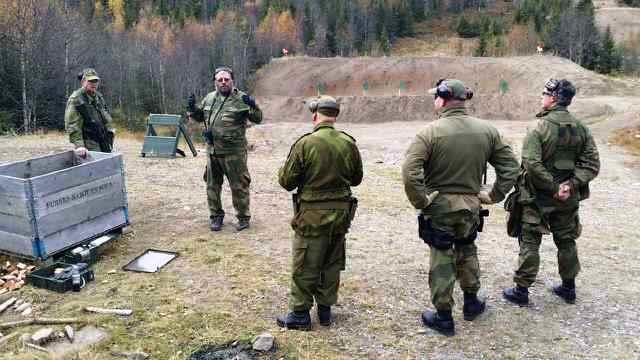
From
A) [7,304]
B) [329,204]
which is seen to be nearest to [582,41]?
[329,204]

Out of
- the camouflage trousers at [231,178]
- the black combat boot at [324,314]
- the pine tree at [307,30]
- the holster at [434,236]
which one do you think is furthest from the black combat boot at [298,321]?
the pine tree at [307,30]

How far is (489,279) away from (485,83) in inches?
1275

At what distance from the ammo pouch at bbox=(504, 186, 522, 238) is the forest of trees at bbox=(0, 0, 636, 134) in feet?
72.4

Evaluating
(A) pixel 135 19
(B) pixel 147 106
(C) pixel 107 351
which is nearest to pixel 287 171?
(C) pixel 107 351

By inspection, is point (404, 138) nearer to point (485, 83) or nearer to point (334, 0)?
point (485, 83)

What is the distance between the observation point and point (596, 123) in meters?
22.4

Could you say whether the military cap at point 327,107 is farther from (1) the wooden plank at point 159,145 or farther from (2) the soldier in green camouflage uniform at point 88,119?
(1) the wooden plank at point 159,145

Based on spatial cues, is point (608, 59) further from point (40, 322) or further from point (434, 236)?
point (40, 322)

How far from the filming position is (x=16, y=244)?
5.77m

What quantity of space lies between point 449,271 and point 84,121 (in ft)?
17.1

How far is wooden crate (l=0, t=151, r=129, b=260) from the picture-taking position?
559 cm

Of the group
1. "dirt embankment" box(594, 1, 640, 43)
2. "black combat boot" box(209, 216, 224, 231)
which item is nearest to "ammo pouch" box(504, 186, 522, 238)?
"black combat boot" box(209, 216, 224, 231)

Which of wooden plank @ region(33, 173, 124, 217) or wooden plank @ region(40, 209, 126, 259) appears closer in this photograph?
wooden plank @ region(33, 173, 124, 217)

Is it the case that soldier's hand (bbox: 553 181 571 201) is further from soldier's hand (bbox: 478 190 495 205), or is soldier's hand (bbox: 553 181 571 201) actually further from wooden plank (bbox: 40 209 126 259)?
wooden plank (bbox: 40 209 126 259)
